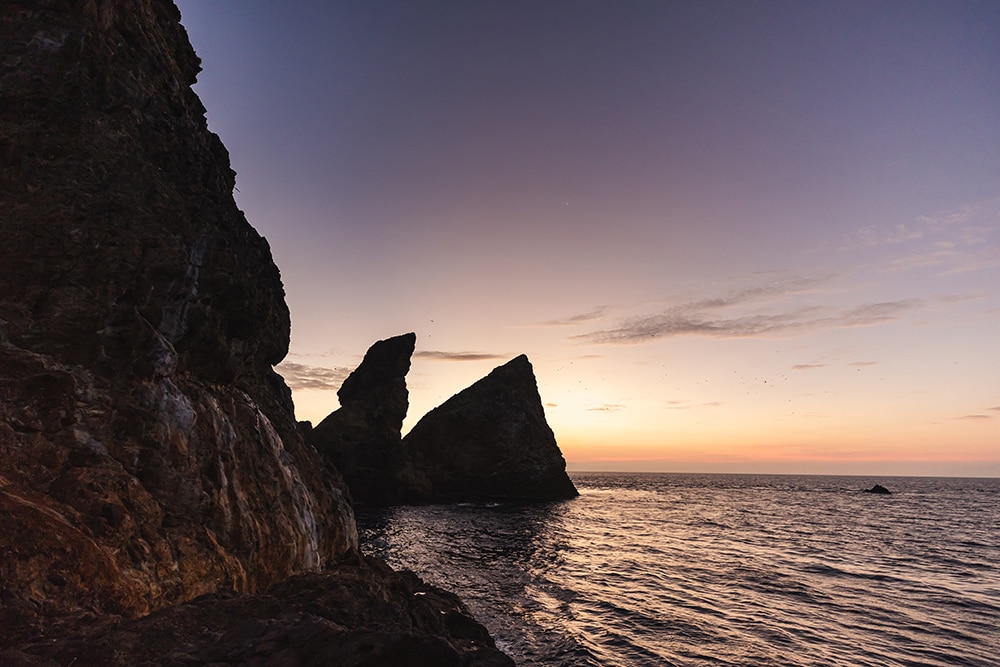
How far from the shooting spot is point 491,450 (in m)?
83.4

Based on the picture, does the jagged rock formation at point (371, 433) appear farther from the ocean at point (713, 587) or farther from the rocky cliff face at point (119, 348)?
the rocky cliff face at point (119, 348)

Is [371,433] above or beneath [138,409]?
beneath

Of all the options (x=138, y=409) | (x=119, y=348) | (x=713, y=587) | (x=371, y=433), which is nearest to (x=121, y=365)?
(x=119, y=348)

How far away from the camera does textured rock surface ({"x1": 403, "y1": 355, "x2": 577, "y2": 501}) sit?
83.1 meters

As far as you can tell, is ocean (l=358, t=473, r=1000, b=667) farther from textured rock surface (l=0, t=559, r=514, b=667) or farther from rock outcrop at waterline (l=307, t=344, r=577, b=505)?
rock outcrop at waterline (l=307, t=344, r=577, b=505)

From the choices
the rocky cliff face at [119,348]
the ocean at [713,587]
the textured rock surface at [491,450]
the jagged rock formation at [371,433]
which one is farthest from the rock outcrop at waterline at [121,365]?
the textured rock surface at [491,450]

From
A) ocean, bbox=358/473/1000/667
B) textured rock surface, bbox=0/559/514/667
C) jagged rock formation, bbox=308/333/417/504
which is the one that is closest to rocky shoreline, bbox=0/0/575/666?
textured rock surface, bbox=0/559/514/667

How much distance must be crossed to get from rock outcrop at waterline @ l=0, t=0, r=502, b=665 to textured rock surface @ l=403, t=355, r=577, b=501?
69.1m

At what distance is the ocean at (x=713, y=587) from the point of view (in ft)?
54.1

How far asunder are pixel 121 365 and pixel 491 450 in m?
76.4

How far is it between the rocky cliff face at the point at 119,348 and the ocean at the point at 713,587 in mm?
10451

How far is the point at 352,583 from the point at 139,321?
7707 mm

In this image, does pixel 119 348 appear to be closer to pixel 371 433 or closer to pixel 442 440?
pixel 371 433

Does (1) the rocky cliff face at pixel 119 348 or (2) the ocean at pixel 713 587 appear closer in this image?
(1) the rocky cliff face at pixel 119 348
